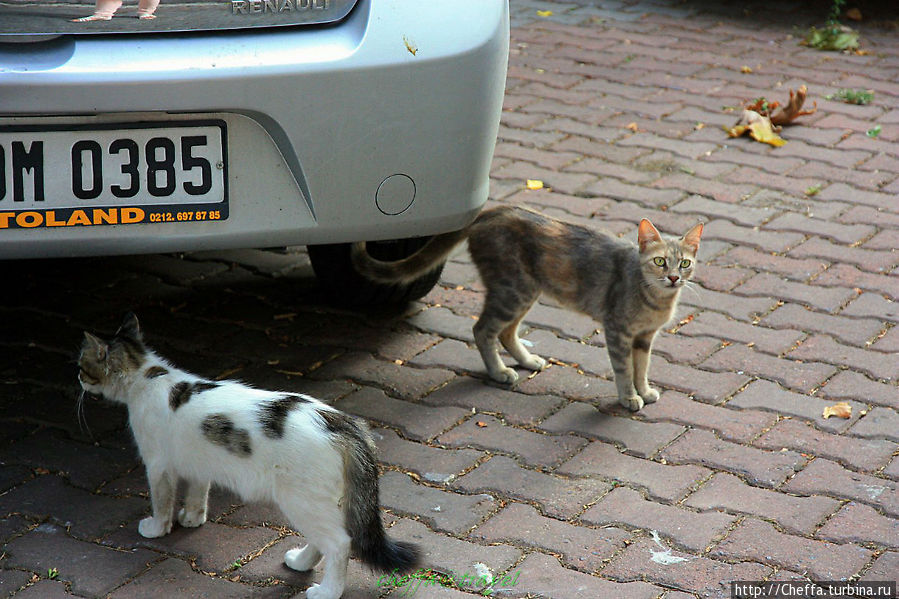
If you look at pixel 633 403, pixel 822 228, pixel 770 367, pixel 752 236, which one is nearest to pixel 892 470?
pixel 770 367

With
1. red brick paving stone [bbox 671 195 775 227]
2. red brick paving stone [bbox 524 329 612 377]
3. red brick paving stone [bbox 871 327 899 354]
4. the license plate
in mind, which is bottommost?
red brick paving stone [bbox 524 329 612 377]

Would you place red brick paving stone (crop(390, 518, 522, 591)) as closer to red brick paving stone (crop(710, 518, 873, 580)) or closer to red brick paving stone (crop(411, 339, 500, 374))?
red brick paving stone (crop(710, 518, 873, 580))

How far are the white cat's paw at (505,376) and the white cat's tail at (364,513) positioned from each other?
48.8 inches

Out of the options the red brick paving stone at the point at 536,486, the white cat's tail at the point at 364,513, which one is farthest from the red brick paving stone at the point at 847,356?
the white cat's tail at the point at 364,513

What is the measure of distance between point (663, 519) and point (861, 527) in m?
0.55

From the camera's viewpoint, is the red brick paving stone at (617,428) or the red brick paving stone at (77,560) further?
the red brick paving stone at (617,428)

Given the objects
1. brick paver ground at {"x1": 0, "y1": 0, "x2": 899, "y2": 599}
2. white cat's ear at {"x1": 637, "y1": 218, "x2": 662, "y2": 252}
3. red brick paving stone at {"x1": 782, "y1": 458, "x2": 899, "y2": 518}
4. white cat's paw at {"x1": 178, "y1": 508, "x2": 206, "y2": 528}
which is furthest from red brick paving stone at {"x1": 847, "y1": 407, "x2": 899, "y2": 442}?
white cat's paw at {"x1": 178, "y1": 508, "x2": 206, "y2": 528}

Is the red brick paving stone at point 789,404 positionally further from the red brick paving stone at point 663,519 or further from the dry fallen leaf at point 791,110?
the dry fallen leaf at point 791,110

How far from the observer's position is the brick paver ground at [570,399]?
2943 mm

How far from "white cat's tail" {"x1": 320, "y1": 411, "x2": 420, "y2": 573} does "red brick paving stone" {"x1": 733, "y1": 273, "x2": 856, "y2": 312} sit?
7.78ft

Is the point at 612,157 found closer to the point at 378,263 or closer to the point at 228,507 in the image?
the point at 378,263

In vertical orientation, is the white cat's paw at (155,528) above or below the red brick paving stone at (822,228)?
below

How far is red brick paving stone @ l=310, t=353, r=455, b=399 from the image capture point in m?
3.89

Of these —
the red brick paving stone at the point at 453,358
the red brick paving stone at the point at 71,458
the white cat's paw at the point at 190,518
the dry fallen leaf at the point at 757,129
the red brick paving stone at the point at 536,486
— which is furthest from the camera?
the dry fallen leaf at the point at 757,129
